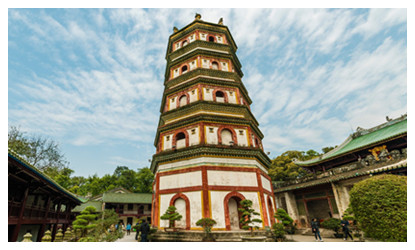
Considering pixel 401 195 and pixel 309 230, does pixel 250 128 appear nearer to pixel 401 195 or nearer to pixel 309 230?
pixel 401 195

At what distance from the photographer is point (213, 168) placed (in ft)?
41.9

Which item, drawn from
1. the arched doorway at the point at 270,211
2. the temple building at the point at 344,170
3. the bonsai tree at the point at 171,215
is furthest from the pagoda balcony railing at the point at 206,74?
the temple building at the point at 344,170

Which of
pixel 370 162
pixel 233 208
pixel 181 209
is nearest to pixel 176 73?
pixel 181 209

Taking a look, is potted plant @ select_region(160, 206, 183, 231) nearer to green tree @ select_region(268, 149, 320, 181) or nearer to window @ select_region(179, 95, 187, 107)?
window @ select_region(179, 95, 187, 107)

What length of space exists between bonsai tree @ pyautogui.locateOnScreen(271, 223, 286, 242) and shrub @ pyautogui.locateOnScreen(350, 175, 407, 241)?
3729 mm

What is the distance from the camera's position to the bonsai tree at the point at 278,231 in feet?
37.7

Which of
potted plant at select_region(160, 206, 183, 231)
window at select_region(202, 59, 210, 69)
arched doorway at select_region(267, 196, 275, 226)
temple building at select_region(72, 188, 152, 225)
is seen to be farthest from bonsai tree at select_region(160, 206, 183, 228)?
temple building at select_region(72, 188, 152, 225)

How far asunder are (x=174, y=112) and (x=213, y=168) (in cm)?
553

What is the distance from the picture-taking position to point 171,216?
37.2ft

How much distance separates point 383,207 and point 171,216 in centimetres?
973

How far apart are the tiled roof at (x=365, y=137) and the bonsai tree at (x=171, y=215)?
50.4 feet

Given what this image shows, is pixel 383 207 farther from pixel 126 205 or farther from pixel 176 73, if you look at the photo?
pixel 126 205

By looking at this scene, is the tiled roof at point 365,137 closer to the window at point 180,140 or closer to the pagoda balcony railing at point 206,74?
the pagoda balcony railing at point 206,74

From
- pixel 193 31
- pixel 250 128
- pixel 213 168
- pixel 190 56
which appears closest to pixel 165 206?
pixel 213 168
